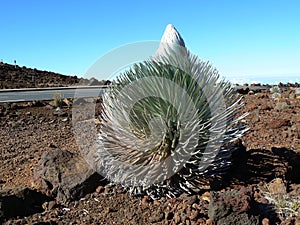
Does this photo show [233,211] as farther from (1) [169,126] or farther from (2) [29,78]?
(2) [29,78]

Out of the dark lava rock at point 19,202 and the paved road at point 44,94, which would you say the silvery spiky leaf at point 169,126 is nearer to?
the dark lava rock at point 19,202

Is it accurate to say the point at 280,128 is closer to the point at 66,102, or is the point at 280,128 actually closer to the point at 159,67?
the point at 159,67

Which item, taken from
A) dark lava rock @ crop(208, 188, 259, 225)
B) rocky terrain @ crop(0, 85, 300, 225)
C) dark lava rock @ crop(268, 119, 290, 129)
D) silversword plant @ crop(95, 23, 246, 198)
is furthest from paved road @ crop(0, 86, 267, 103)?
dark lava rock @ crop(208, 188, 259, 225)

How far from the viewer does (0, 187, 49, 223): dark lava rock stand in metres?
3.25

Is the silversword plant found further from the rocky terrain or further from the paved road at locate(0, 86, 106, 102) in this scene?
the paved road at locate(0, 86, 106, 102)

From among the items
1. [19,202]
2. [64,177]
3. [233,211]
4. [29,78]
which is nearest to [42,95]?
[64,177]

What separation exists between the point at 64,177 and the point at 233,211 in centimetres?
159

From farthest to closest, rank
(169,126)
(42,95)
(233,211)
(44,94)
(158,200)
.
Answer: (44,94) < (42,95) < (158,200) < (169,126) < (233,211)

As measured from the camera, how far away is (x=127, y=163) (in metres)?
3.17

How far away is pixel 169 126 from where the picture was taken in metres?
3.02

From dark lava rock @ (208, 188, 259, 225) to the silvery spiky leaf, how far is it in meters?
0.33

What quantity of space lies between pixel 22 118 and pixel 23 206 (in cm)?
503

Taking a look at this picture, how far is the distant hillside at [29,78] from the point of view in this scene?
1124 inches

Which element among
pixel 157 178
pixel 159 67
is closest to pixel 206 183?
pixel 157 178
